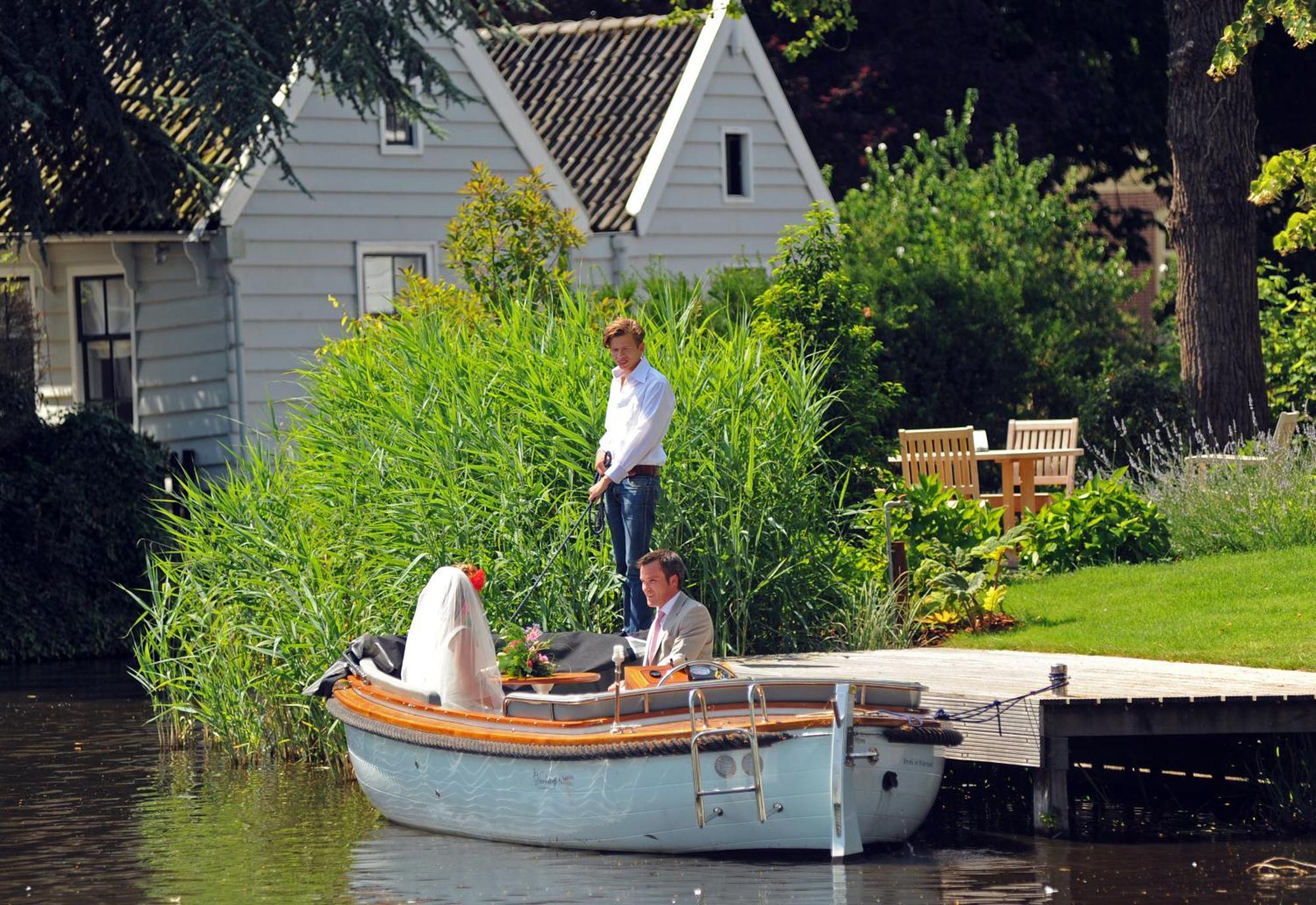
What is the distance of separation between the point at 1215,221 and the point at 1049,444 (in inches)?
111

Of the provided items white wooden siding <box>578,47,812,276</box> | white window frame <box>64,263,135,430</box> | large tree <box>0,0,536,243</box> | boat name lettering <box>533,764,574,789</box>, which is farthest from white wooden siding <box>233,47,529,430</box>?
boat name lettering <box>533,764,574,789</box>

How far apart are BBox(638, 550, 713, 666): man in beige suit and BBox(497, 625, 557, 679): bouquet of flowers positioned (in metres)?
0.98

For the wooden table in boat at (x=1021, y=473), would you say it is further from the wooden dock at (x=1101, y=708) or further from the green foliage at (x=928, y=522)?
the wooden dock at (x=1101, y=708)

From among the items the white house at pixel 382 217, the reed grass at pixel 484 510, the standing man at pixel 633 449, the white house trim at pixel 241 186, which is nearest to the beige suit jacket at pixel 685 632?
the standing man at pixel 633 449

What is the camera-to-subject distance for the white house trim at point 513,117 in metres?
26.8

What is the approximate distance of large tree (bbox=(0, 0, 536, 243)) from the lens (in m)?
22.2

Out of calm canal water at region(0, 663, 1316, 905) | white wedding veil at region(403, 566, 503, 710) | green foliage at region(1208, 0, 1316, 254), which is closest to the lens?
calm canal water at region(0, 663, 1316, 905)

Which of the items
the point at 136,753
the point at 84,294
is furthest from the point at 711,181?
Answer: the point at 136,753

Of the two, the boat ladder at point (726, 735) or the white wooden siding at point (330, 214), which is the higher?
the white wooden siding at point (330, 214)

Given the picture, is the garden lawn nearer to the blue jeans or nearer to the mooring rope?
the mooring rope

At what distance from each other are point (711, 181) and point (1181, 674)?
57.9 ft

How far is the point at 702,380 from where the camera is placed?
1541cm

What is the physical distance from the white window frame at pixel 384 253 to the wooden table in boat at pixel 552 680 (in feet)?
42.9

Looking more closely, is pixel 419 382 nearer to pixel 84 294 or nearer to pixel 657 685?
pixel 657 685
